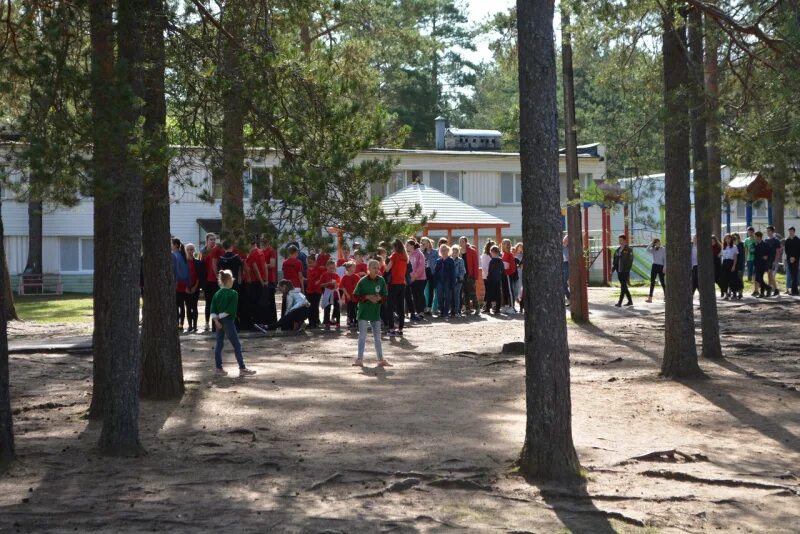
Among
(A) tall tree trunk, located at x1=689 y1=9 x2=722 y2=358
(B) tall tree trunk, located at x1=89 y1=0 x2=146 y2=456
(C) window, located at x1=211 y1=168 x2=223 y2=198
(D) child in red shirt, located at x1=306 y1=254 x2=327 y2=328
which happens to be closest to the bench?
(D) child in red shirt, located at x1=306 y1=254 x2=327 y2=328

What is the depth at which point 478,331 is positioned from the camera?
2291 centimetres

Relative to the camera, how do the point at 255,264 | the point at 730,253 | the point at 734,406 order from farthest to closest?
the point at 730,253, the point at 255,264, the point at 734,406

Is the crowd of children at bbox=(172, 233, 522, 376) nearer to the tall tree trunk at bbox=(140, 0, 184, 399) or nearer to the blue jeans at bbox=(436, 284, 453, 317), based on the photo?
the blue jeans at bbox=(436, 284, 453, 317)

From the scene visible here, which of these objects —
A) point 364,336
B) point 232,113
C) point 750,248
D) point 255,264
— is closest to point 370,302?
point 364,336

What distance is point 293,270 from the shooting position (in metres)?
22.2

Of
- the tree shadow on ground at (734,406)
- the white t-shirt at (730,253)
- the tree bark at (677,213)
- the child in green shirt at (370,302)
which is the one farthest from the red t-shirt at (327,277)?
the white t-shirt at (730,253)

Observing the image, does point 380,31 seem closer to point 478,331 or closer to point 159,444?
point 478,331

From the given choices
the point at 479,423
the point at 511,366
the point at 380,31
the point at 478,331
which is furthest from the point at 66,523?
Result: the point at 380,31

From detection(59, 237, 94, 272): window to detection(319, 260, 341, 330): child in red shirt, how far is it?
89.5ft

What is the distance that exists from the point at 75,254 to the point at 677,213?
38007 mm

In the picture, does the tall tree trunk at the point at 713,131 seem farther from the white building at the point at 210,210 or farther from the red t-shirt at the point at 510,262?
the white building at the point at 210,210

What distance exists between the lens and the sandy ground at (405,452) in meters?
8.28

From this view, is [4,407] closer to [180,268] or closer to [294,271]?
[180,268]

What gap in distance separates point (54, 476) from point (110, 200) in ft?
7.83
